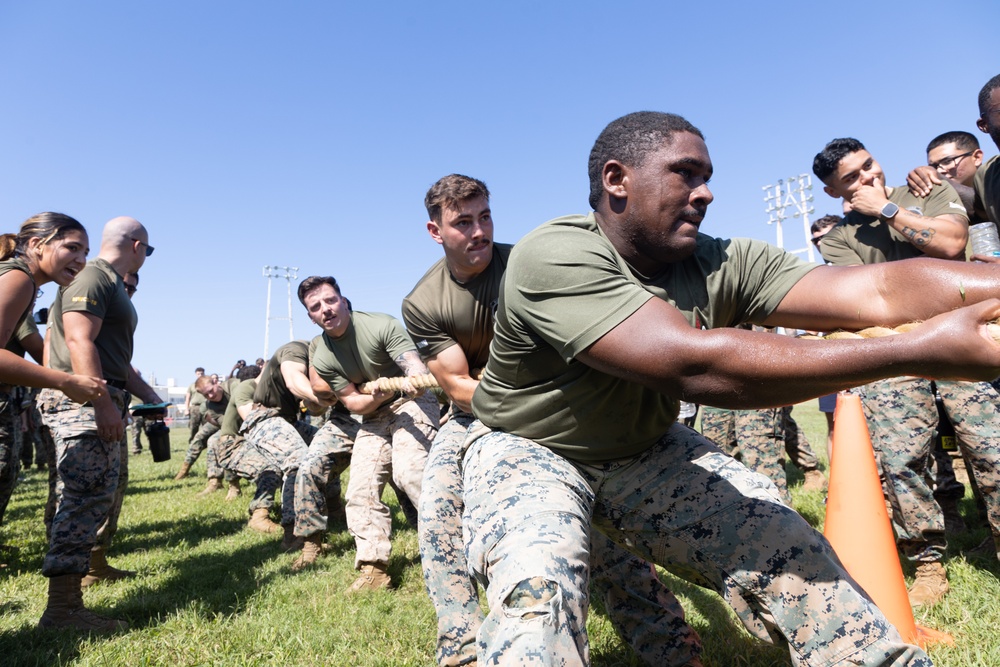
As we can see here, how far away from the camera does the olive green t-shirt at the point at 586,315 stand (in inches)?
83.4

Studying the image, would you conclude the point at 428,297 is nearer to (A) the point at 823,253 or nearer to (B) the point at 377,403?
(B) the point at 377,403

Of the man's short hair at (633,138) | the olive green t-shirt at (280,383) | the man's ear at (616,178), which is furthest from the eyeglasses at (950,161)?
the olive green t-shirt at (280,383)

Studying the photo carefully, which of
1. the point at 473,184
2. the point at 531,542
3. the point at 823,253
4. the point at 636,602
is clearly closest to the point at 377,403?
the point at 473,184

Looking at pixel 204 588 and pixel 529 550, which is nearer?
pixel 529 550

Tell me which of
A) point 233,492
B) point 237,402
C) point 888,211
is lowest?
point 233,492

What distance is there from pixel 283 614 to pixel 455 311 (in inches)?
84.8

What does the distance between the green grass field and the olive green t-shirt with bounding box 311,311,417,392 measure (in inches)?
61.1

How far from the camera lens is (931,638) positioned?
322 cm

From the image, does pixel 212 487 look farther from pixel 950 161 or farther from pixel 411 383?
pixel 950 161

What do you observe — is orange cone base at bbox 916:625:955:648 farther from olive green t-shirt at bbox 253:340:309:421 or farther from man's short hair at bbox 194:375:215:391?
man's short hair at bbox 194:375:215:391

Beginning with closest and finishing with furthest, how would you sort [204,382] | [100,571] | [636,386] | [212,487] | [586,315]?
[586,315]
[636,386]
[100,571]
[212,487]
[204,382]

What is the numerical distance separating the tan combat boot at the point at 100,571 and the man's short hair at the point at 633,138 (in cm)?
505

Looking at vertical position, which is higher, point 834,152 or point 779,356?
point 834,152

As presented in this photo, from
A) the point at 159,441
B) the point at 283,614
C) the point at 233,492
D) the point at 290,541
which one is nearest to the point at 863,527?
the point at 283,614
